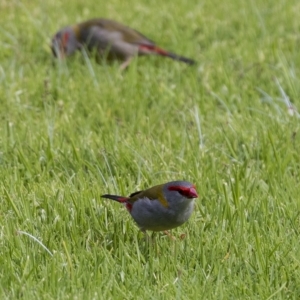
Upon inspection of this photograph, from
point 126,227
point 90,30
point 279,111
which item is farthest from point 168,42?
point 126,227

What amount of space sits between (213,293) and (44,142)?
2.29m

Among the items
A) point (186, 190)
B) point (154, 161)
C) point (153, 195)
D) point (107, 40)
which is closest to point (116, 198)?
point (153, 195)

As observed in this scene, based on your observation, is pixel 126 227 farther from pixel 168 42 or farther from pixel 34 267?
pixel 168 42

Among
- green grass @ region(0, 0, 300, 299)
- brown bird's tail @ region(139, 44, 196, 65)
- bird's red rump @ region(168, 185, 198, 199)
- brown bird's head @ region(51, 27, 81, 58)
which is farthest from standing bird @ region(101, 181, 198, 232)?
brown bird's tail @ region(139, 44, 196, 65)

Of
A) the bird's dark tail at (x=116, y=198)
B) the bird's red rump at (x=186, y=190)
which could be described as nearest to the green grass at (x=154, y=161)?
the bird's dark tail at (x=116, y=198)

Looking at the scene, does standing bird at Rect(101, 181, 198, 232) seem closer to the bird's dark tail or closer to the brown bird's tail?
the bird's dark tail

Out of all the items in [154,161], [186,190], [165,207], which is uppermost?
[186,190]

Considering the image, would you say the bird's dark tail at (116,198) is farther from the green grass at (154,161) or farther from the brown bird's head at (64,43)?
the brown bird's head at (64,43)

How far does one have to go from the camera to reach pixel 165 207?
4281mm

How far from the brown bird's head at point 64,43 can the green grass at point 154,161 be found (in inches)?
6.4

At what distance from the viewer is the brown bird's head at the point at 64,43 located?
773 centimetres

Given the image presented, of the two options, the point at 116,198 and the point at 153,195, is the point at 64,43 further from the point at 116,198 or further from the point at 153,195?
the point at 153,195

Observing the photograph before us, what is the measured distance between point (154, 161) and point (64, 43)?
3.00 m

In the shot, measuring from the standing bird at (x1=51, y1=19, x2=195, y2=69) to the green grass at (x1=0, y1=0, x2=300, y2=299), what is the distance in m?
0.16
